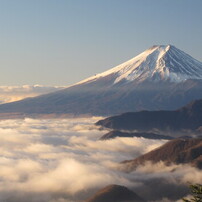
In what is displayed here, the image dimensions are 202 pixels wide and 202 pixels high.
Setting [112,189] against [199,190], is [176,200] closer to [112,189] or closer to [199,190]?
[112,189]

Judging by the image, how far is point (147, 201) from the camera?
7800 inches

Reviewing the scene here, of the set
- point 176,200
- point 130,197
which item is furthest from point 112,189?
point 176,200

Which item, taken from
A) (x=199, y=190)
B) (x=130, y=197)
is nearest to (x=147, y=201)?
(x=130, y=197)

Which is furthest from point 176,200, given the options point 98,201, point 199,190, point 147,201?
point 199,190

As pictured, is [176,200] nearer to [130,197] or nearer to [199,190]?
[130,197]

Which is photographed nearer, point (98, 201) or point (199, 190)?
point (199, 190)

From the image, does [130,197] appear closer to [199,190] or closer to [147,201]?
[147,201]

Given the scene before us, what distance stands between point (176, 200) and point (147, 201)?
9.08 metres

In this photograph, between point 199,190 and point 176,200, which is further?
point 176,200

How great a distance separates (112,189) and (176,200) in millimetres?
19952

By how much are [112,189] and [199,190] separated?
470 ft

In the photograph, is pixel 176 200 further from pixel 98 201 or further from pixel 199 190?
pixel 199 190

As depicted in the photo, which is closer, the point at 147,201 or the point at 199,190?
the point at 199,190

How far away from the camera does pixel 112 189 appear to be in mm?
197875
